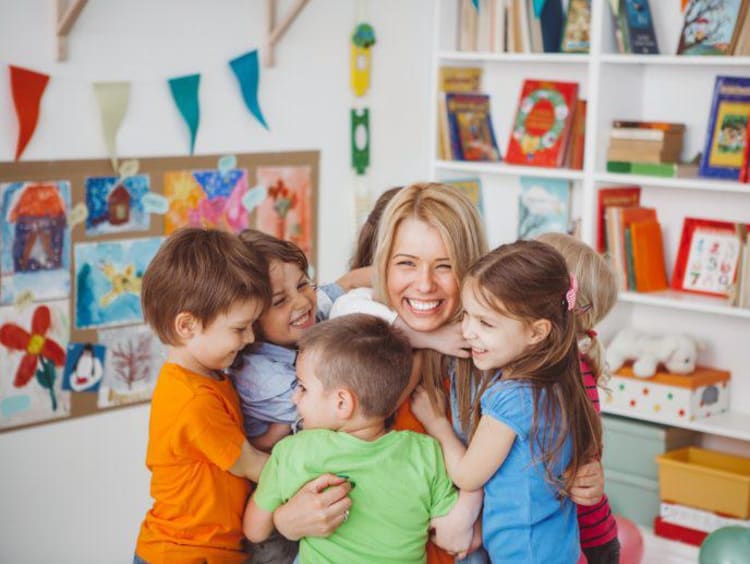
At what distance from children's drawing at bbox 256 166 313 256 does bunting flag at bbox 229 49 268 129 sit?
23cm

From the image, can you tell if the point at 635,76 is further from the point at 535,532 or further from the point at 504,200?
the point at 535,532

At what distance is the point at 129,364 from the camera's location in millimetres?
3650

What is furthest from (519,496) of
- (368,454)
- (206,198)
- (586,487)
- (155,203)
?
(206,198)

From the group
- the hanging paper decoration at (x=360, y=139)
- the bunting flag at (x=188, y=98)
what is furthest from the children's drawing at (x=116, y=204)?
the hanging paper decoration at (x=360, y=139)

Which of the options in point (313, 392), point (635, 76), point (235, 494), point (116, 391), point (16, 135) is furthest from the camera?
point (635, 76)

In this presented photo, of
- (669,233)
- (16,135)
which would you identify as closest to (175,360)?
(16,135)

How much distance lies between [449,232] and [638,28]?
239 centimetres

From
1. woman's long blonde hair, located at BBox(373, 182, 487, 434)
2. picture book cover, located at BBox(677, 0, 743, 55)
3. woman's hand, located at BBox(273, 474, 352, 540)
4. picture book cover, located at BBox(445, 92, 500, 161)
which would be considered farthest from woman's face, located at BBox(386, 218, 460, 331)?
picture book cover, located at BBox(445, 92, 500, 161)

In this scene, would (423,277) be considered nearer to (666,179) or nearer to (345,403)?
(345,403)

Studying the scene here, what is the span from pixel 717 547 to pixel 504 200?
5.85ft

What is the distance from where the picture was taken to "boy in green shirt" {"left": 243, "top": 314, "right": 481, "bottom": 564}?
181cm

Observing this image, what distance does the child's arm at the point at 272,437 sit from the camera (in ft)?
6.57

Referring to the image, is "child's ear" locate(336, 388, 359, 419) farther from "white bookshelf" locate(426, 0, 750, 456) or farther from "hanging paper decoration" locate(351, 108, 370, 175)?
"hanging paper decoration" locate(351, 108, 370, 175)

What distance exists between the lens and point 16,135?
10.7 feet
